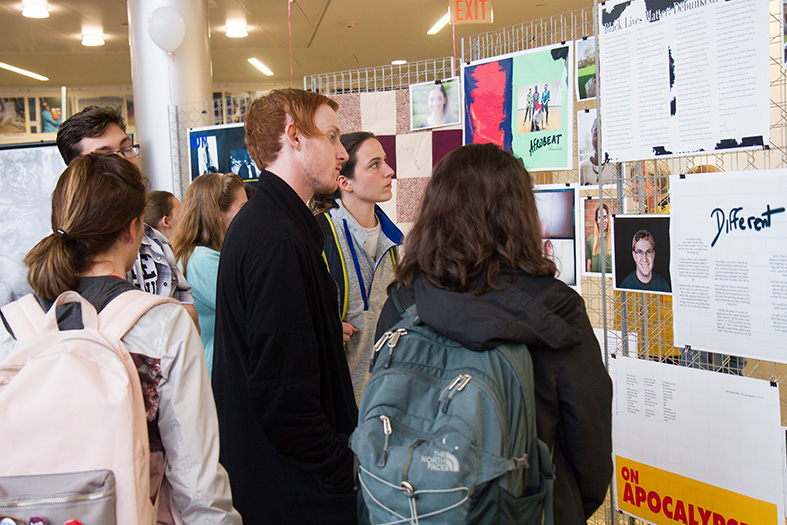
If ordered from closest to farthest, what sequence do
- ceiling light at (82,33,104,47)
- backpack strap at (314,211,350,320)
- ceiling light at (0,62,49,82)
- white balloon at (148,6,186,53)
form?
backpack strap at (314,211,350,320)
white balloon at (148,6,186,53)
ceiling light at (82,33,104,47)
ceiling light at (0,62,49,82)

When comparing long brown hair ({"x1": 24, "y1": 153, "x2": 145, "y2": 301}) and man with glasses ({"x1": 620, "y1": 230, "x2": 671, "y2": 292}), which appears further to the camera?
man with glasses ({"x1": 620, "y1": 230, "x2": 671, "y2": 292})

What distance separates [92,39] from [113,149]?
755 cm

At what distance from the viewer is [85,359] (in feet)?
3.41

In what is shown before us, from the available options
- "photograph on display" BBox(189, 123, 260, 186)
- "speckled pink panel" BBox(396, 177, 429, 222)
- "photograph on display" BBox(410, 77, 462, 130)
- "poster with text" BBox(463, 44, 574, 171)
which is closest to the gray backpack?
"poster with text" BBox(463, 44, 574, 171)

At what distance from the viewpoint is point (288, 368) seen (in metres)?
1.40

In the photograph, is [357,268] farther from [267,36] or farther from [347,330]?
[267,36]

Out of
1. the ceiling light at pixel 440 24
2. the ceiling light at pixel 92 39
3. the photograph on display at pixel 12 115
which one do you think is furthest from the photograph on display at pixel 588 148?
the photograph on display at pixel 12 115

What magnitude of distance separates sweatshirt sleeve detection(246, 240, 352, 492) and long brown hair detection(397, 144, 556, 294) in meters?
0.32

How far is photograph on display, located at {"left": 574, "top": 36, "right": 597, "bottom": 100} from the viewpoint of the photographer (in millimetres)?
2375

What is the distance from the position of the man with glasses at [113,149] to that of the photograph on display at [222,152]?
Answer: 230 centimetres

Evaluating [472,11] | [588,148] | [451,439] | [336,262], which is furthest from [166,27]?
[451,439]

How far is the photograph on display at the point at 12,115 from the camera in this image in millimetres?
11622

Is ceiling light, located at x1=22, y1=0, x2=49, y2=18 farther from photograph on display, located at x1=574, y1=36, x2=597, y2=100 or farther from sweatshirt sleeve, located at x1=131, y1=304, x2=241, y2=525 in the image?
sweatshirt sleeve, located at x1=131, y1=304, x2=241, y2=525

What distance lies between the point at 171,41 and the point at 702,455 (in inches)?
181
